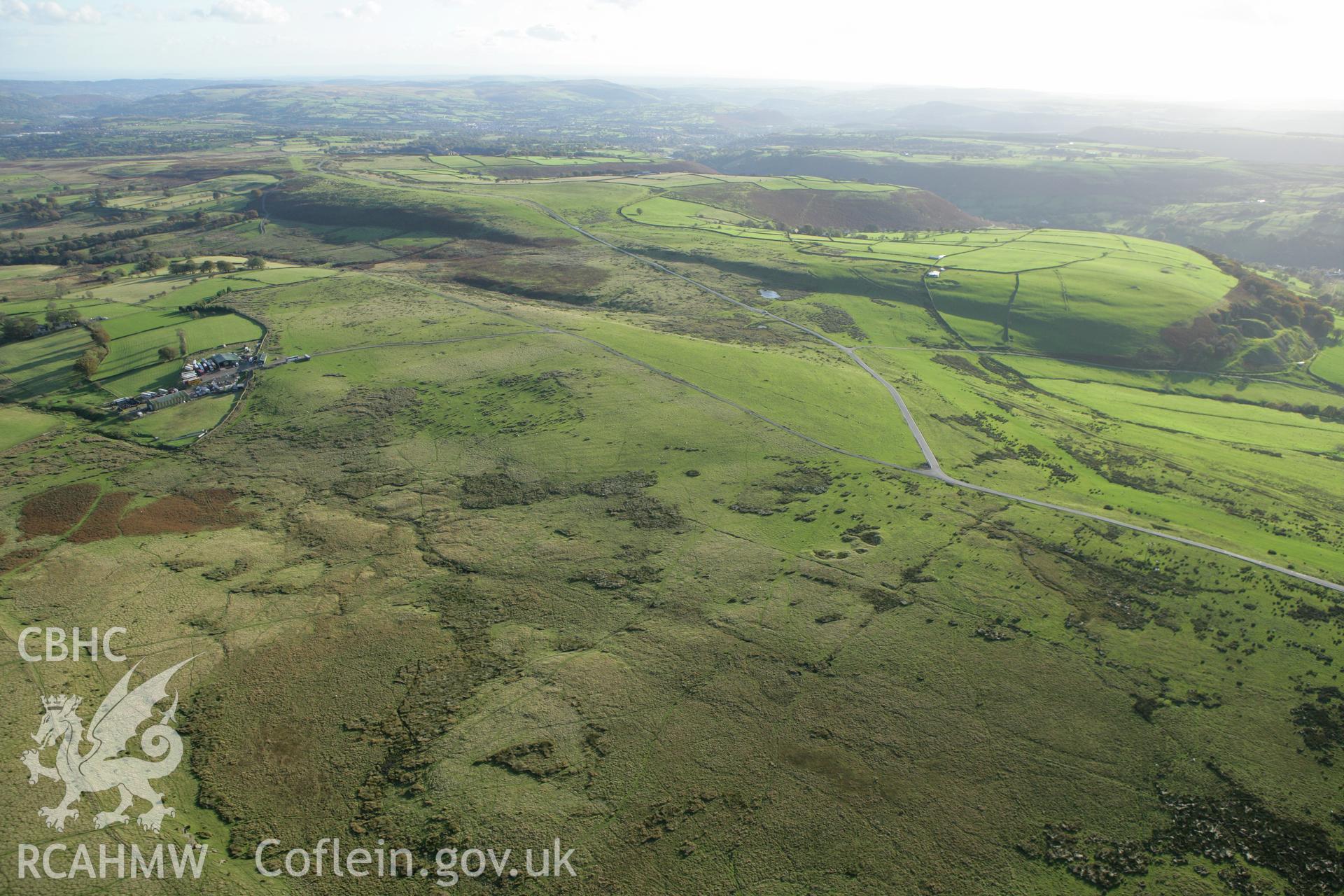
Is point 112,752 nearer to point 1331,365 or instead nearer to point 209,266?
point 209,266

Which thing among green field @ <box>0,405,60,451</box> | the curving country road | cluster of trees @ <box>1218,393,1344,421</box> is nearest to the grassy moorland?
green field @ <box>0,405,60,451</box>

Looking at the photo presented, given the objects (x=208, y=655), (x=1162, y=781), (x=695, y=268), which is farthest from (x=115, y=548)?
(x=695, y=268)

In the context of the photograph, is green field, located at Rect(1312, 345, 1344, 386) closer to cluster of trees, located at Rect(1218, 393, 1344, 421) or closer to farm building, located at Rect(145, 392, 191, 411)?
cluster of trees, located at Rect(1218, 393, 1344, 421)

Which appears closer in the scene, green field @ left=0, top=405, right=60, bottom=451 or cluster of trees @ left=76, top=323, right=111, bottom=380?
green field @ left=0, top=405, right=60, bottom=451

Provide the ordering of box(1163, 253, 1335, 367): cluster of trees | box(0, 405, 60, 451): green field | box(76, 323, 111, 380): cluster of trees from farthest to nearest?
box(1163, 253, 1335, 367): cluster of trees < box(76, 323, 111, 380): cluster of trees < box(0, 405, 60, 451): green field

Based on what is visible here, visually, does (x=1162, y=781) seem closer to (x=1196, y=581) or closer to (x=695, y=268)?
(x=1196, y=581)

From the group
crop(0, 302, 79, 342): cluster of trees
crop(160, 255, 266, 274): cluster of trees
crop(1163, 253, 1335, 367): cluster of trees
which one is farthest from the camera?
crop(160, 255, 266, 274): cluster of trees

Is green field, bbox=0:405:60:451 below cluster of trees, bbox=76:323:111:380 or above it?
below
